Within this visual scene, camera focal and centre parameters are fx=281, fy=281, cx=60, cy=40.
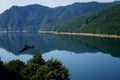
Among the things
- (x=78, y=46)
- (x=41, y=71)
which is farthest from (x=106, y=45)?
(x=41, y=71)

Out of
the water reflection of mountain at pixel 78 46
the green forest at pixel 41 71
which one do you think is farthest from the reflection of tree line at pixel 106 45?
the green forest at pixel 41 71

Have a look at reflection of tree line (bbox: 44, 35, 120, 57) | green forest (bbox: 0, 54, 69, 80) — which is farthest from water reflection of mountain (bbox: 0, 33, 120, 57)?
green forest (bbox: 0, 54, 69, 80)

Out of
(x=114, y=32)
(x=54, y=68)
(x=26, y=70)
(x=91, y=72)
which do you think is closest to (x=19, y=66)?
(x=26, y=70)

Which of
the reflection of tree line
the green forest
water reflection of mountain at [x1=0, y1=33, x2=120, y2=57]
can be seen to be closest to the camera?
the green forest

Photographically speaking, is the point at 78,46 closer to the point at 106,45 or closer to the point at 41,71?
the point at 106,45

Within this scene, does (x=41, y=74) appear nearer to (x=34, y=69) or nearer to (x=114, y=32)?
(x=34, y=69)

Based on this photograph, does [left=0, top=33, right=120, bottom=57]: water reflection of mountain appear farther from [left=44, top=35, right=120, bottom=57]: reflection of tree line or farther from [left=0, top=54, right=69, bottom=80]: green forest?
[left=0, top=54, right=69, bottom=80]: green forest

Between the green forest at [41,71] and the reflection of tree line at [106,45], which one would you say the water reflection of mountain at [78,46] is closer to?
the reflection of tree line at [106,45]

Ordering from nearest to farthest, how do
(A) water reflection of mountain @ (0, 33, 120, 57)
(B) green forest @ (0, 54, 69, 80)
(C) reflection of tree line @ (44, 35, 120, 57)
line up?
1. (B) green forest @ (0, 54, 69, 80)
2. (C) reflection of tree line @ (44, 35, 120, 57)
3. (A) water reflection of mountain @ (0, 33, 120, 57)

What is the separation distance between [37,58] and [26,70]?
6171mm

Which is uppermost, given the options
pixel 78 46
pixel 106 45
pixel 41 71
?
pixel 41 71

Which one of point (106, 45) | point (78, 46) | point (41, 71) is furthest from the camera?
point (78, 46)

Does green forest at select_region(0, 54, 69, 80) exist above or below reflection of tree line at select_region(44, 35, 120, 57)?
above

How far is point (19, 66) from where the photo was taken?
43.8m
